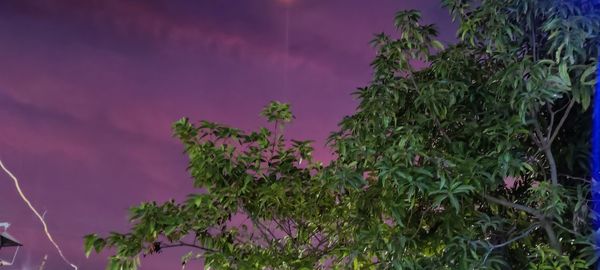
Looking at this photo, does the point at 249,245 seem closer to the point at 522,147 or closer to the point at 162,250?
the point at 162,250

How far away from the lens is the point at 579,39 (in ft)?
7.41

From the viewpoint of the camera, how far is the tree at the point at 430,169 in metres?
2.31

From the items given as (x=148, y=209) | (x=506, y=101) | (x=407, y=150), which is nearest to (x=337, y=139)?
(x=407, y=150)

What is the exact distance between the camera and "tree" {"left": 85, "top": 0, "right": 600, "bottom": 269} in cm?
231

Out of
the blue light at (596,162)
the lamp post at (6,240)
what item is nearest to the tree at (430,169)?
the blue light at (596,162)

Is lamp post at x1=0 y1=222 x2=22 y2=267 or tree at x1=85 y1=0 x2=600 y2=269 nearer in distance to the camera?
tree at x1=85 y1=0 x2=600 y2=269

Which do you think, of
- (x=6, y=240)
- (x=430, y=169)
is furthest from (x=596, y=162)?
(x=6, y=240)

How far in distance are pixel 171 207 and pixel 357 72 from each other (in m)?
1.47

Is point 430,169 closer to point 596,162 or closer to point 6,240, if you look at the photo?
point 596,162

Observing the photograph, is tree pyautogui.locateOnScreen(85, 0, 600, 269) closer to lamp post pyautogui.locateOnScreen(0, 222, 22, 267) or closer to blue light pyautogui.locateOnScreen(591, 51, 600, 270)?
blue light pyautogui.locateOnScreen(591, 51, 600, 270)

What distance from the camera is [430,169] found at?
232 cm

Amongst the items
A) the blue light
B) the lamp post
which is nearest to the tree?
the blue light

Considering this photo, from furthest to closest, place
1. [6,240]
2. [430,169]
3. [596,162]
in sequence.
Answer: [6,240] < [596,162] < [430,169]

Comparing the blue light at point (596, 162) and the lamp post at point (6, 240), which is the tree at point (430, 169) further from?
the lamp post at point (6, 240)
